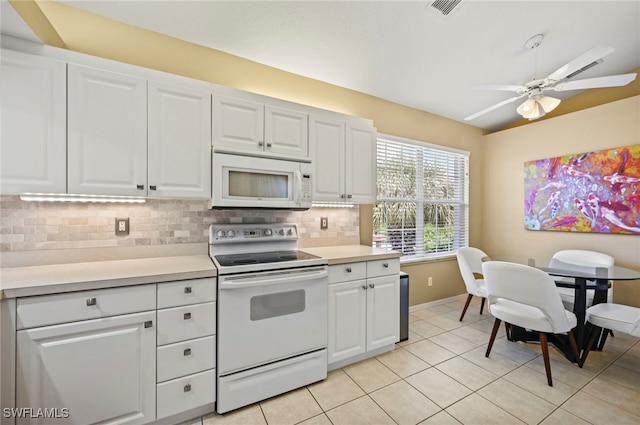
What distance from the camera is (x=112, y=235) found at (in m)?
1.90

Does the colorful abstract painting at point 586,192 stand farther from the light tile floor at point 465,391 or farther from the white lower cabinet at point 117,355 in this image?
the white lower cabinet at point 117,355

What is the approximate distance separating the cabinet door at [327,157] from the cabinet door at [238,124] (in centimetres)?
48

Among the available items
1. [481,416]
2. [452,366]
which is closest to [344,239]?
[452,366]

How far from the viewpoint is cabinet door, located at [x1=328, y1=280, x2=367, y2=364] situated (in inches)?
83.2

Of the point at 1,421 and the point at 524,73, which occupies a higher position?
the point at 524,73

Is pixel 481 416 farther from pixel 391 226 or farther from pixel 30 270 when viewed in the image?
pixel 30 270

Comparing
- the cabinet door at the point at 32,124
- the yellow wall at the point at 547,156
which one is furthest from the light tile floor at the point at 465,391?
the cabinet door at the point at 32,124

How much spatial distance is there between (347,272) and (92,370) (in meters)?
1.66

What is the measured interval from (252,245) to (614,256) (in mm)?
3986

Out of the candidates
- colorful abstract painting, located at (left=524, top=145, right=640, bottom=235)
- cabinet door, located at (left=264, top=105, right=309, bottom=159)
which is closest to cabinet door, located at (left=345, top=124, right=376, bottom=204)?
cabinet door, located at (left=264, top=105, right=309, bottom=159)

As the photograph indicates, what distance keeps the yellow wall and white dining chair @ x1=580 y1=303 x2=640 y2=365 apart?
1.13m

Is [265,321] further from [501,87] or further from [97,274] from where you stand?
[501,87]

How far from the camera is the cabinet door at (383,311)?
7.54 feet

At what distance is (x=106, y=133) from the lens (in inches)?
65.1
